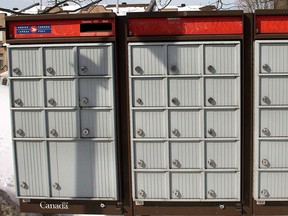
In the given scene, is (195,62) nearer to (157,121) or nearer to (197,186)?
(157,121)

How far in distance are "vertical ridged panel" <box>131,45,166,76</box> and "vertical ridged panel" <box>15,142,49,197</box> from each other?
1304 millimetres

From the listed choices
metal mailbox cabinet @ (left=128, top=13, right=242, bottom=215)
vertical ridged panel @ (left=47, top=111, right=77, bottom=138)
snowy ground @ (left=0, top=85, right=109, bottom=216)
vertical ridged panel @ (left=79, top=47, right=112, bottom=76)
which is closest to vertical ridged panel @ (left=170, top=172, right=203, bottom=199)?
metal mailbox cabinet @ (left=128, top=13, right=242, bottom=215)

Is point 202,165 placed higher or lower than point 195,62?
lower

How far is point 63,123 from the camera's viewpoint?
14.1 ft

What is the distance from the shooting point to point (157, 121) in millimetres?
4223

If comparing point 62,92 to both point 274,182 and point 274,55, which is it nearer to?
point 274,55

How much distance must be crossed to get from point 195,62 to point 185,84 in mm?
233

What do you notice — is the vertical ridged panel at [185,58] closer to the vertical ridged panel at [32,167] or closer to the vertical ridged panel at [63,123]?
the vertical ridged panel at [63,123]

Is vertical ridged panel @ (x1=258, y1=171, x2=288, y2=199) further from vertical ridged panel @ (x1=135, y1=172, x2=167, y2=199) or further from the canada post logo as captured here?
the canada post logo

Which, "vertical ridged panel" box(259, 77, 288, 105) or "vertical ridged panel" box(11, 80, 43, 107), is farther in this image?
"vertical ridged panel" box(11, 80, 43, 107)

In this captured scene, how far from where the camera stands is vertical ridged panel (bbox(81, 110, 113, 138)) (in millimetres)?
4264

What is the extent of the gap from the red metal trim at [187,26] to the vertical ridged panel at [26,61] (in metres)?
0.99

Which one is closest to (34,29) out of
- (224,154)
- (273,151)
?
(224,154)

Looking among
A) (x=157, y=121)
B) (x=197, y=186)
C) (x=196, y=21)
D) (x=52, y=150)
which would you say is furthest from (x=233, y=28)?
(x=52, y=150)
